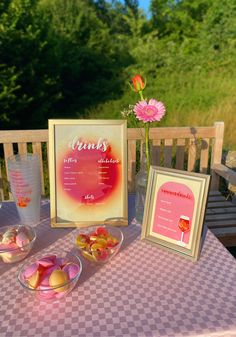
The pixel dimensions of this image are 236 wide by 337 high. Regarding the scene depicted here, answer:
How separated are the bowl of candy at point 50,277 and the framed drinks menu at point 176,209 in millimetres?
315

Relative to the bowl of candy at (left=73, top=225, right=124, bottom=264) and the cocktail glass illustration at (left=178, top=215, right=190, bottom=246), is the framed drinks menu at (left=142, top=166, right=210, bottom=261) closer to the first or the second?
the cocktail glass illustration at (left=178, top=215, right=190, bottom=246)

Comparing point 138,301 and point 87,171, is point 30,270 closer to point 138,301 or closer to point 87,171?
point 138,301

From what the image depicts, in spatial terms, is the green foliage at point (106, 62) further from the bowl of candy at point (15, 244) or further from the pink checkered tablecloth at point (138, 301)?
the bowl of candy at point (15, 244)

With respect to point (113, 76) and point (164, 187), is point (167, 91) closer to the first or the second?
point (113, 76)

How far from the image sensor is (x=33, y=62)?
7.27 m

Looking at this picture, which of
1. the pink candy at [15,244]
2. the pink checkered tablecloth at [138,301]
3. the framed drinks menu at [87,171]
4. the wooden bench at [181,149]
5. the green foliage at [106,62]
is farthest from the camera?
the green foliage at [106,62]

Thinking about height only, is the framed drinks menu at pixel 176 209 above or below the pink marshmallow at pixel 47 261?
above

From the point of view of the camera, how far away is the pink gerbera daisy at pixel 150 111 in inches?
43.9

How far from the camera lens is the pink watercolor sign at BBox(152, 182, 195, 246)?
1.07m

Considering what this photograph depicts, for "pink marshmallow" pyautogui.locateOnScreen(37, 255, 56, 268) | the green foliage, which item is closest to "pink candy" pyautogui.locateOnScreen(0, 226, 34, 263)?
"pink marshmallow" pyautogui.locateOnScreen(37, 255, 56, 268)

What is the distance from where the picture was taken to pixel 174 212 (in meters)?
1.11

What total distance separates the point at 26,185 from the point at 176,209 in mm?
546

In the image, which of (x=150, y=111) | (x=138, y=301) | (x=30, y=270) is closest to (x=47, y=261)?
(x=30, y=270)

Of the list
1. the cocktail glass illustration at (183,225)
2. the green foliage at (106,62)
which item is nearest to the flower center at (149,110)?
the cocktail glass illustration at (183,225)
